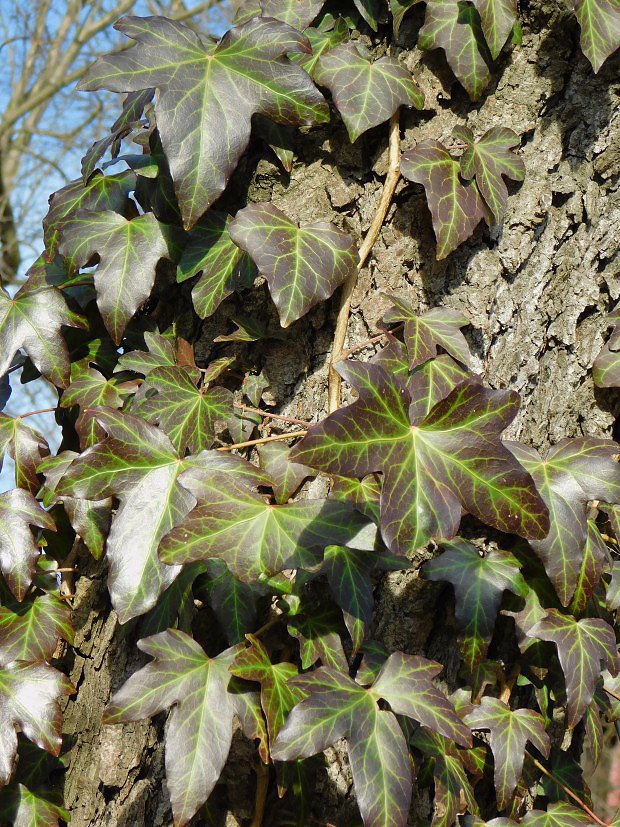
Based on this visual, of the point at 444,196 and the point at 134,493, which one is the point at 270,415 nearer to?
the point at 134,493

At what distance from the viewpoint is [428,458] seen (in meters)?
0.79

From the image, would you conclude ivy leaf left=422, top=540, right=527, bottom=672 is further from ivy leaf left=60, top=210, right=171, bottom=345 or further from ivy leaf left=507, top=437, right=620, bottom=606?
ivy leaf left=60, top=210, right=171, bottom=345

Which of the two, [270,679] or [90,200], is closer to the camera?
[270,679]

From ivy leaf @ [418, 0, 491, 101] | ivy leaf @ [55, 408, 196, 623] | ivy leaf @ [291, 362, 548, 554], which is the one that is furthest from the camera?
ivy leaf @ [418, 0, 491, 101]

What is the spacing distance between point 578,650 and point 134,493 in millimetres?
610

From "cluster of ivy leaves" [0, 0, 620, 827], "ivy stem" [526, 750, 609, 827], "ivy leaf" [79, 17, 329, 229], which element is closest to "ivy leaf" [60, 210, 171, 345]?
"cluster of ivy leaves" [0, 0, 620, 827]

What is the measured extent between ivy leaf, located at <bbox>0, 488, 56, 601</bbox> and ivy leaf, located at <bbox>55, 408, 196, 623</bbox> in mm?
172

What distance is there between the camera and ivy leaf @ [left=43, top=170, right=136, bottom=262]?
1135mm

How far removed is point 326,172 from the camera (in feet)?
3.63

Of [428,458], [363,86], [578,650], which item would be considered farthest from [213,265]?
[578,650]

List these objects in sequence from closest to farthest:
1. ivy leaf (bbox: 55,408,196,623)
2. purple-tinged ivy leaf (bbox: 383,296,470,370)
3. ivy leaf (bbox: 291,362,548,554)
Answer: ivy leaf (bbox: 291,362,548,554)
ivy leaf (bbox: 55,408,196,623)
purple-tinged ivy leaf (bbox: 383,296,470,370)

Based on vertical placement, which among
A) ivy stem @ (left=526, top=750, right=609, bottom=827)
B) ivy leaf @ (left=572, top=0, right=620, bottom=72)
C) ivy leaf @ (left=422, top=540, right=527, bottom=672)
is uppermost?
ivy leaf @ (left=572, top=0, right=620, bottom=72)

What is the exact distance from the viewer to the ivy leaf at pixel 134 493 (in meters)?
0.85

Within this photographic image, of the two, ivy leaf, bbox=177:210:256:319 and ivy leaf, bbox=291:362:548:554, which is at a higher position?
ivy leaf, bbox=177:210:256:319
